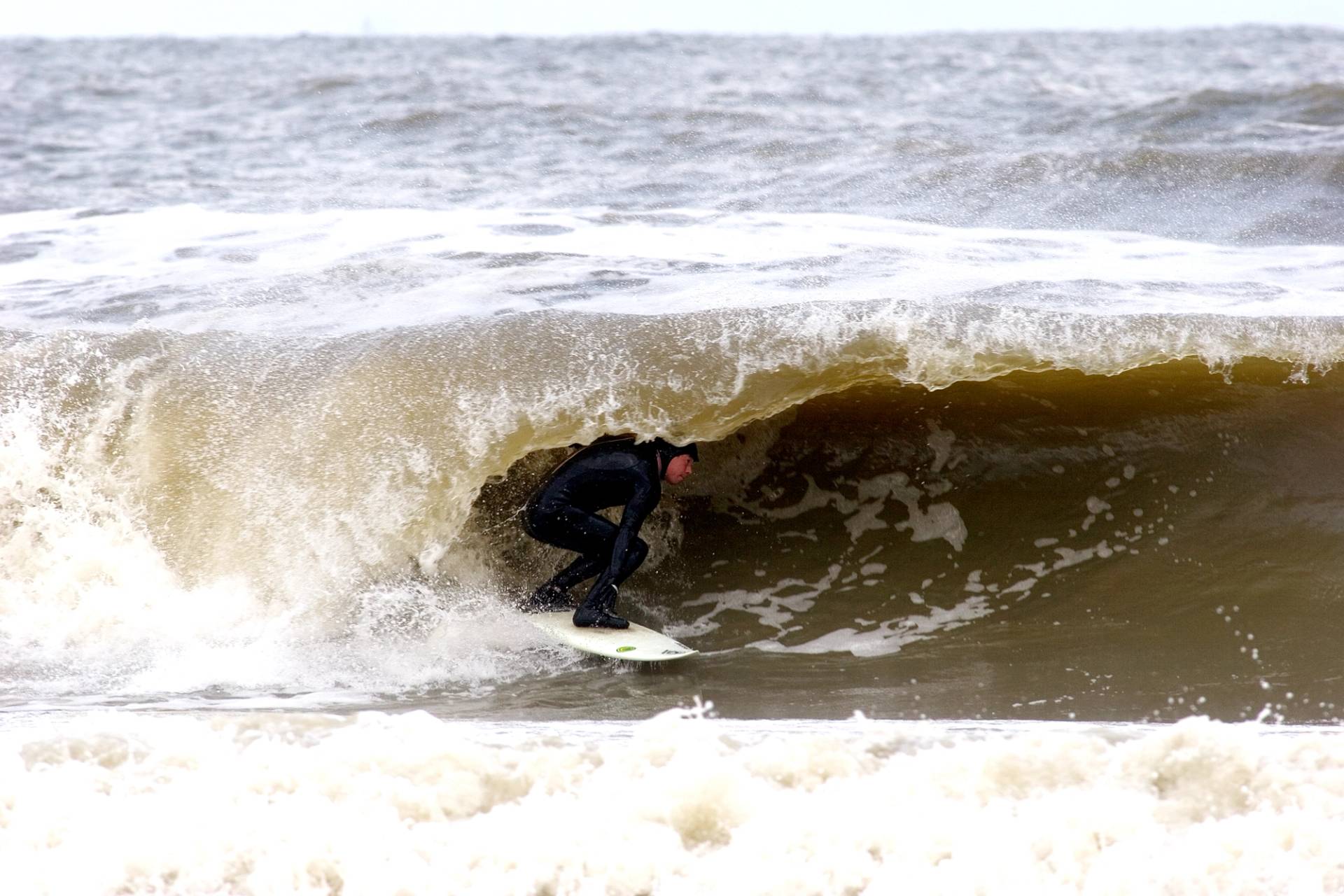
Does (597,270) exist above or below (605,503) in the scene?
above

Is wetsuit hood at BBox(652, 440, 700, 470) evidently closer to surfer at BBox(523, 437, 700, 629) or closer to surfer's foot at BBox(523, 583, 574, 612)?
surfer at BBox(523, 437, 700, 629)

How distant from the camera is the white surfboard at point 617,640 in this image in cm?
556

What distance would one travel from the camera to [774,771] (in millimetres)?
3660

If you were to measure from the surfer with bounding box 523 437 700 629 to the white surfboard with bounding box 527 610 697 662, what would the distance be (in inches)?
2.1

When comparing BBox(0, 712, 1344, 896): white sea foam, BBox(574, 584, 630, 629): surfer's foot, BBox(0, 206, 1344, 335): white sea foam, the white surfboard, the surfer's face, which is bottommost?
the white surfboard

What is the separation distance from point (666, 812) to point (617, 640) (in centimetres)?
221

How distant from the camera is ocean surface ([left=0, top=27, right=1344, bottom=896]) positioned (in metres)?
3.39

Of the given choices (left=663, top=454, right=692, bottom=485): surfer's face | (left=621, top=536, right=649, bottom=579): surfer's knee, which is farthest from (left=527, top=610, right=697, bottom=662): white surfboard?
(left=663, top=454, right=692, bottom=485): surfer's face

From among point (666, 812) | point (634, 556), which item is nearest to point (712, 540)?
point (634, 556)

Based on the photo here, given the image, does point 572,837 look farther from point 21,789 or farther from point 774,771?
point 21,789

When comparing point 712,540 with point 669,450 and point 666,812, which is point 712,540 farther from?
point 666,812

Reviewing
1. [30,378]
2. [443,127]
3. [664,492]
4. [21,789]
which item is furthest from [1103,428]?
[443,127]

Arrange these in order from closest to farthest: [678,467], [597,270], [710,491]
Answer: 1. [678,467]
2. [710,491]
3. [597,270]

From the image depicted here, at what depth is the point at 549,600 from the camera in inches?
239
